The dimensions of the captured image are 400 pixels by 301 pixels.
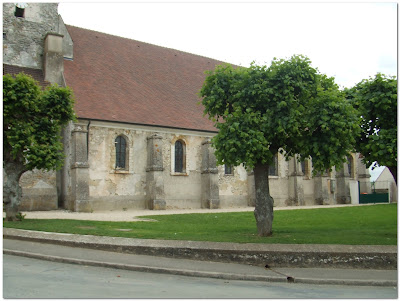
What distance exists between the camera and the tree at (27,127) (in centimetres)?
1722

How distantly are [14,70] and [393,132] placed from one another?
23.2m

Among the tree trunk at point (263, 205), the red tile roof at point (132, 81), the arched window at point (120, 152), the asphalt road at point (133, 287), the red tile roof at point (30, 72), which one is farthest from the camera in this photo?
the red tile roof at point (132, 81)

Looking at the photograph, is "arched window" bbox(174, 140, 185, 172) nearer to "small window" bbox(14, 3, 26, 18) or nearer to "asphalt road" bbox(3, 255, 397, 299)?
"small window" bbox(14, 3, 26, 18)

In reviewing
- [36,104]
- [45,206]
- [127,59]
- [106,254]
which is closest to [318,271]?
[106,254]

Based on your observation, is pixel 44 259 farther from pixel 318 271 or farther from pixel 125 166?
pixel 125 166

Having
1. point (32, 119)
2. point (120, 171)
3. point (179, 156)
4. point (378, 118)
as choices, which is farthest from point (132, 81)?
point (378, 118)

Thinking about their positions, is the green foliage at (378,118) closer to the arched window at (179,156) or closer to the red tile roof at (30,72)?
the arched window at (179,156)

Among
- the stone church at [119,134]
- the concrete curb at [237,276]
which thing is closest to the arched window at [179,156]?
the stone church at [119,134]

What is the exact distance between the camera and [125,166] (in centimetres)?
2889

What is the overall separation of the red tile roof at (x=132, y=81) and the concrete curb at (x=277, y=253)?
17365 mm

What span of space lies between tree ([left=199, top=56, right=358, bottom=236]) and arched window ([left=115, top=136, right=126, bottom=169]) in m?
15.9

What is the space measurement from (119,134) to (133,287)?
21428 millimetres

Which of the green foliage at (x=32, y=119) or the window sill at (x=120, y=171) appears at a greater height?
the green foliage at (x=32, y=119)

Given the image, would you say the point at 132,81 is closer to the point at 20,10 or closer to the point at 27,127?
the point at 20,10
